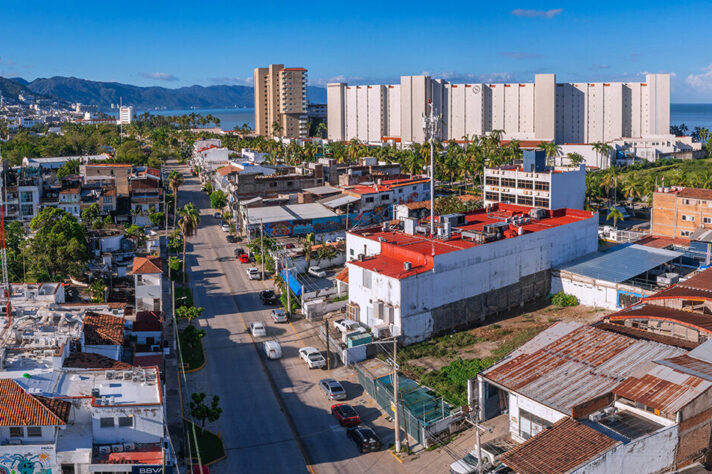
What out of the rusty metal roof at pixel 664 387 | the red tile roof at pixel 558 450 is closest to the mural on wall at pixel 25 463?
the red tile roof at pixel 558 450

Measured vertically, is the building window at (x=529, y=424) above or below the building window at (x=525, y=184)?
below

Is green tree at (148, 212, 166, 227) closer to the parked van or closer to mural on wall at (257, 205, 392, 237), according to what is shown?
mural on wall at (257, 205, 392, 237)

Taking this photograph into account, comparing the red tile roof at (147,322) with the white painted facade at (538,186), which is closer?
the red tile roof at (147,322)

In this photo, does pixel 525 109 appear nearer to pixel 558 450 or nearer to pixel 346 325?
pixel 346 325

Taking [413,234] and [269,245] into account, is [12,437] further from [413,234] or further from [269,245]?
[269,245]

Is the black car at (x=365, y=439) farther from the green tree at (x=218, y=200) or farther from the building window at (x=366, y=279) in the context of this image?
the green tree at (x=218, y=200)

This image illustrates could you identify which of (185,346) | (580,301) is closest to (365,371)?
(185,346)
